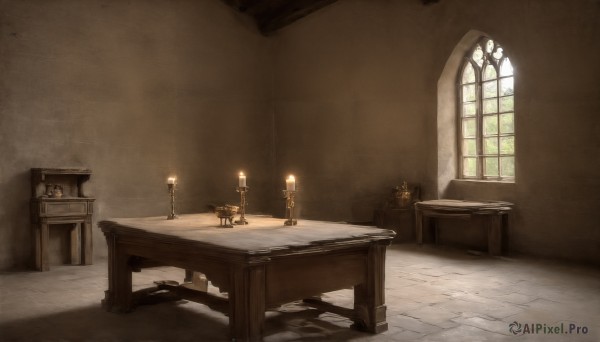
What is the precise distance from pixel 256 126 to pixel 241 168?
79cm

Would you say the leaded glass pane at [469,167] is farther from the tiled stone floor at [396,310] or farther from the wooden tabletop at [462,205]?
the tiled stone floor at [396,310]

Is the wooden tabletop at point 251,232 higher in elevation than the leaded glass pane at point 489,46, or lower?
lower

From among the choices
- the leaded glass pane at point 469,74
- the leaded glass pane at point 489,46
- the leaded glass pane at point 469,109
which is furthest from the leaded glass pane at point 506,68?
the leaded glass pane at point 469,109

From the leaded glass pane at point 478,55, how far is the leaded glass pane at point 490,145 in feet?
3.67

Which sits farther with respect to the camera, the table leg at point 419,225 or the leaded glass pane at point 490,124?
the table leg at point 419,225

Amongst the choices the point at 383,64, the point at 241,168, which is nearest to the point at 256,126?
the point at 241,168

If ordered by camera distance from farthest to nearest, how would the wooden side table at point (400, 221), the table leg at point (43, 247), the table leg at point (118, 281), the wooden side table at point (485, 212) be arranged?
the wooden side table at point (400, 221) → the wooden side table at point (485, 212) → the table leg at point (43, 247) → the table leg at point (118, 281)

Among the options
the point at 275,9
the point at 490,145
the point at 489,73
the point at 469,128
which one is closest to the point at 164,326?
the point at 490,145

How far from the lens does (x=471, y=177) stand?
868cm

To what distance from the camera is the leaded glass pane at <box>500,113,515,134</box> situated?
7.96 m

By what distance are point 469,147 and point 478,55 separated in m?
1.38

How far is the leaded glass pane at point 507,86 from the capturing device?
26.1 feet

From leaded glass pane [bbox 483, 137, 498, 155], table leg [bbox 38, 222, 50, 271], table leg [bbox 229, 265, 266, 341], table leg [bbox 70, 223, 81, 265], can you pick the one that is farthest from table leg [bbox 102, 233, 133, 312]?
leaded glass pane [bbox 483, 137, 498, 155]

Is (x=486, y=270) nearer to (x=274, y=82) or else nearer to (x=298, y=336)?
(x=298, y=336)
